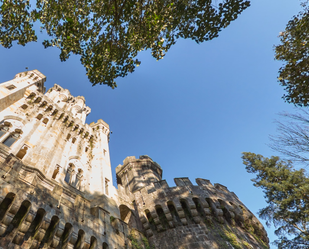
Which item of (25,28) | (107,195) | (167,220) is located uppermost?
(25,28)

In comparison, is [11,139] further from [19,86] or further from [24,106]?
[19,86]

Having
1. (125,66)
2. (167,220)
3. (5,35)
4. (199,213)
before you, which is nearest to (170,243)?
(167,220)

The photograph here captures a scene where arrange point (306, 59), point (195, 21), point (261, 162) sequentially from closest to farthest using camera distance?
1. point (306, 59)
2. point (195, 21)
3. point (261, 162)

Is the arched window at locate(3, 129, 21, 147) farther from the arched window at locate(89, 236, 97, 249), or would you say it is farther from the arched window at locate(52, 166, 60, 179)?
the arched window at locate(89, 236, 97, 249)

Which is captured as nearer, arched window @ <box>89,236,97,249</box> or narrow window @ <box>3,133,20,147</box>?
arched window @ <box>89,236,97,249</box>

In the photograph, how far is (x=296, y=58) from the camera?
9.14 meters

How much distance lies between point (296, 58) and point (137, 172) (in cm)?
1780

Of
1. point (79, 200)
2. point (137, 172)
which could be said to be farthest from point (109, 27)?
point (137, 172)

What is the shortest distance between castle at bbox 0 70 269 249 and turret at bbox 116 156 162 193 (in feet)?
1.02

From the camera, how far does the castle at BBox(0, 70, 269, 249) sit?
7.59m

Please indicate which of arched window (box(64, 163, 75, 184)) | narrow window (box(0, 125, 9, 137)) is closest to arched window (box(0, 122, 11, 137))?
narrow window (box(0, 125, 9, 137))

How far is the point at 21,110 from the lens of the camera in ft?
51.5

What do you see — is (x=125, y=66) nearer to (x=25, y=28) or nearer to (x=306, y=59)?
(x=25, y=28)

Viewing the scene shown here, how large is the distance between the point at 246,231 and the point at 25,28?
2053 cm
